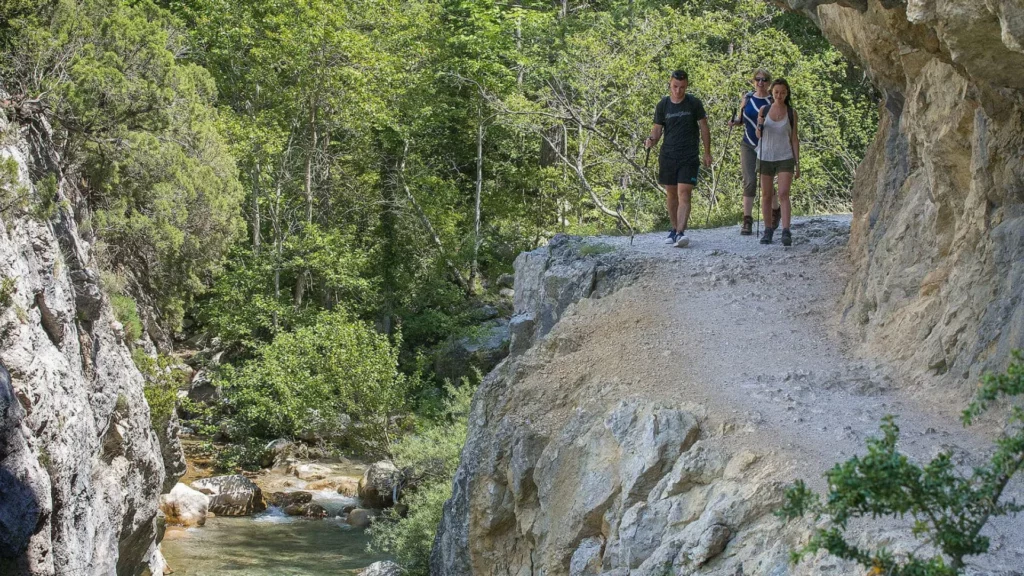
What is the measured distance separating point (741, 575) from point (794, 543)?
1.20 feet

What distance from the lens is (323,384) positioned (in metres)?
22.4

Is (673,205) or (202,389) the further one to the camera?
(202,389)

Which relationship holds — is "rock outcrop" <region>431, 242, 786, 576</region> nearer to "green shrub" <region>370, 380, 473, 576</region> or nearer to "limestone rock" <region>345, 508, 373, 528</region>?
"green shrub" <region>370, 380, 473, 576</region>

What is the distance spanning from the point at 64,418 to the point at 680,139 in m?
7.83

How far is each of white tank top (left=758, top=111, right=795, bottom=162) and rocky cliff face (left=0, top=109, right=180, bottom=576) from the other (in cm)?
838

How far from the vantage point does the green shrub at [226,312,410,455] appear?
872 inches

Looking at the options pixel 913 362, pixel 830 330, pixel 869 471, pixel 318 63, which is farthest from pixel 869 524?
pixel 318 63

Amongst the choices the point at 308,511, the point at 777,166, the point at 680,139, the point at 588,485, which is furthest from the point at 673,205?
the point at 308,511

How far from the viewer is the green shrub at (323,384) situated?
2216 centimetres

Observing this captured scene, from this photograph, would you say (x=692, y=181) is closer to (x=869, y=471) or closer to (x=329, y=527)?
Answer: (x=869, y=471)

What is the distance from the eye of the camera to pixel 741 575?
19.9ft

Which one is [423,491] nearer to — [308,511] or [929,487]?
[308,511]

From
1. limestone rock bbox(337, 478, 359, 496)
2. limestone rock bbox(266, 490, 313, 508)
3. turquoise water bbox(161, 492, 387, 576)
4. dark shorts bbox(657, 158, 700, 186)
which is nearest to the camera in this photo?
dark shorts bbox(657, 158, 700, 186)

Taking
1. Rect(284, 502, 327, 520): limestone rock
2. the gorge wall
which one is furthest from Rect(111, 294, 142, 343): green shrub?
the gorge wall
